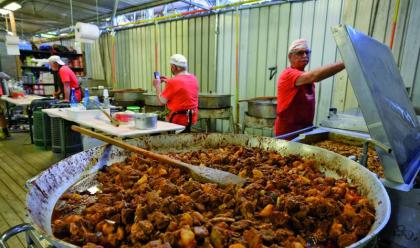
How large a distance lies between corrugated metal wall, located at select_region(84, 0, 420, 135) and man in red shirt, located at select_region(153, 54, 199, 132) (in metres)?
2.07

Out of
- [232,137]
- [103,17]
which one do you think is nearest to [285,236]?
[232,137]

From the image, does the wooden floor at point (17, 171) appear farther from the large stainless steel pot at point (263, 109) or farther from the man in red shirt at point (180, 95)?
the large stainless steel pot at point (263, 109)

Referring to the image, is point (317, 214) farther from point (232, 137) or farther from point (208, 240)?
point (232, 137)

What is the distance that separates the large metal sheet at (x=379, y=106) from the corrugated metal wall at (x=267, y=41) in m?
2.33

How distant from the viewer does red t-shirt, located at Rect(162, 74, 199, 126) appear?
9.98 feet

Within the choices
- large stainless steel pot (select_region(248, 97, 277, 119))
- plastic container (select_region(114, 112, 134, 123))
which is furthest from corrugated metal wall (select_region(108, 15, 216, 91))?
plastic container (select_region(114, 112, 134, 123))

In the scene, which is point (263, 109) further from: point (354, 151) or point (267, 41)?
point (354, 151)

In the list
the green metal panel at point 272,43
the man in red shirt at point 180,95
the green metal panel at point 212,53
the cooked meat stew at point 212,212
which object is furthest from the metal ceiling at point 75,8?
the cooked meat stew at point 212,212

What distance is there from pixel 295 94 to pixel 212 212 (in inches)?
62.8

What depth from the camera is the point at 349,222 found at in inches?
31.2

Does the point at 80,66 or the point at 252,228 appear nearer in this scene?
the point at 252,228

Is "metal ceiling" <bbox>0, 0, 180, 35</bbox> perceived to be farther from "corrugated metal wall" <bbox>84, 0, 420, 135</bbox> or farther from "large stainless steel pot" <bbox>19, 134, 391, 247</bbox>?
"large stainless steel pot" <bbox>19, 134, 391, 247</bbox>

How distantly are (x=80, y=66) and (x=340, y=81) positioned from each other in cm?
753

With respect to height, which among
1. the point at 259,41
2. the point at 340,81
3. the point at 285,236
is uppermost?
the point at 259,41
